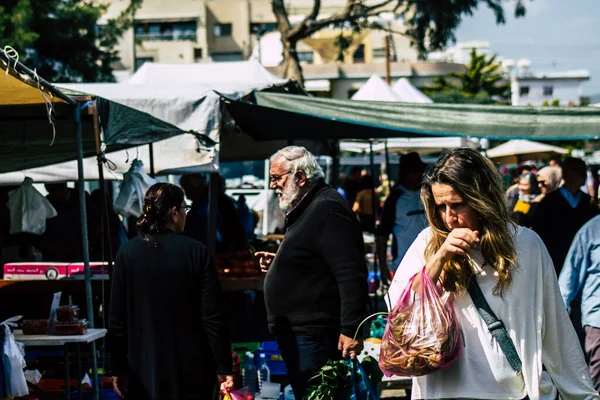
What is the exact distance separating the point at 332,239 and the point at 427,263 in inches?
64.4

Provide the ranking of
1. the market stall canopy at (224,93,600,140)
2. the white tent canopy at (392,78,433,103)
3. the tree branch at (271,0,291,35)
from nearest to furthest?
the market stall canopy at (224,93,600,140), the white tent canopy at (392,78,433,103), the tree branch at (271,0,291,35)

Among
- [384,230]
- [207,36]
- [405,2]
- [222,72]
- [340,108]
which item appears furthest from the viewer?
[207,36]

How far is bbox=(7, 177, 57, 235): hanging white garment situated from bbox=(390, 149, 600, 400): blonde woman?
7185mm

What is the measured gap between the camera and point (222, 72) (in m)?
14.0

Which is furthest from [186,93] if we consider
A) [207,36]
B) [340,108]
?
[207,36]

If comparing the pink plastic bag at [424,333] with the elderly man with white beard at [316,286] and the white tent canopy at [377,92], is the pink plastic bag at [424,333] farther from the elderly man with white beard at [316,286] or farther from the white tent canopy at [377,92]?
the white tent canopy at [377,92]

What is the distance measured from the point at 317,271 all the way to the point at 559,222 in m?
3.93

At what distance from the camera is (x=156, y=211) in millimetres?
Answer: 4766

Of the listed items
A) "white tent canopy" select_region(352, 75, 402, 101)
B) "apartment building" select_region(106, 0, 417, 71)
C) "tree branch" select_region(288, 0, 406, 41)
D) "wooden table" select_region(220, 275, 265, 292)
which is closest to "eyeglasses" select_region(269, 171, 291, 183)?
"wooden table" select_region(220, 275, 265, 292)

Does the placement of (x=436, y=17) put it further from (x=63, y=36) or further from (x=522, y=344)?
(x=522, y=344)

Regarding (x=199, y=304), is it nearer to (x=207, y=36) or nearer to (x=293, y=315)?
(x=293, y=315)

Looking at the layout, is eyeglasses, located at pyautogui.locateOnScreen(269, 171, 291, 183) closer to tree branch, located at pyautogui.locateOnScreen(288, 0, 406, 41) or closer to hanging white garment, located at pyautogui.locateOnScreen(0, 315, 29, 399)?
hanging white garment, located at pyautogui.locateOnScreen(0, 315, 29, 399)

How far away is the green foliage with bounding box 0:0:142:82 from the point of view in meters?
26.6

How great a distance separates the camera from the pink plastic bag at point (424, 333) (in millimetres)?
3082
